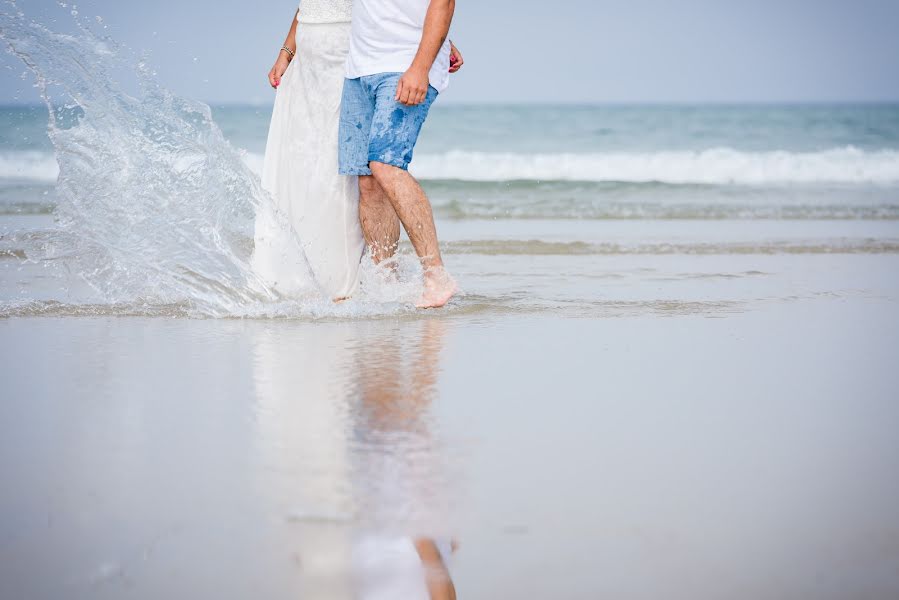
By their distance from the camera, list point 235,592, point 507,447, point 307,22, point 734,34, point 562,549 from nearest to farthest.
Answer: point 235,592 < point 562,549 < point 507,447 < point 307,22 < point 734,34

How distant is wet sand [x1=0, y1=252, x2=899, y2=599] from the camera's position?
4.96 ft

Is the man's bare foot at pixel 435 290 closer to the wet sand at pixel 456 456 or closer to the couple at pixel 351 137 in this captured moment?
→ the couple at pixel 351 137

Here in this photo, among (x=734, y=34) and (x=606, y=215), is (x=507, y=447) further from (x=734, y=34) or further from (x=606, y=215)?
Answer: (x=734, y=34)

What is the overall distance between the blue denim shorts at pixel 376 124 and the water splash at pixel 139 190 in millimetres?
366

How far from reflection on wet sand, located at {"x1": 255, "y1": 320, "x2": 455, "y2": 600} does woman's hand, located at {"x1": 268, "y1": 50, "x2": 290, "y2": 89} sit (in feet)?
4.50

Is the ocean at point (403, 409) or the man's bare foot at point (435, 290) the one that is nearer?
the ocean at point (403, 409)

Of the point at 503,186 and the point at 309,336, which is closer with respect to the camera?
the point at 309,336

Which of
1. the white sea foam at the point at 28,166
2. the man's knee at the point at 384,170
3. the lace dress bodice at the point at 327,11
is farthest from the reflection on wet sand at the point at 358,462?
the white sea foam at the point at 28,166

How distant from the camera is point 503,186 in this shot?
43.8ft

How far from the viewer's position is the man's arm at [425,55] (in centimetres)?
376

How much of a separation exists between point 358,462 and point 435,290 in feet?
6.42

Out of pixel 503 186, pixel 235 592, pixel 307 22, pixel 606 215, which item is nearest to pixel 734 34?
pixel 503 186

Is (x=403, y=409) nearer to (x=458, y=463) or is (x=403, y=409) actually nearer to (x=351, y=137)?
(x=458, y=463)

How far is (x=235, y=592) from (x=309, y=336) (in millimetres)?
1997
